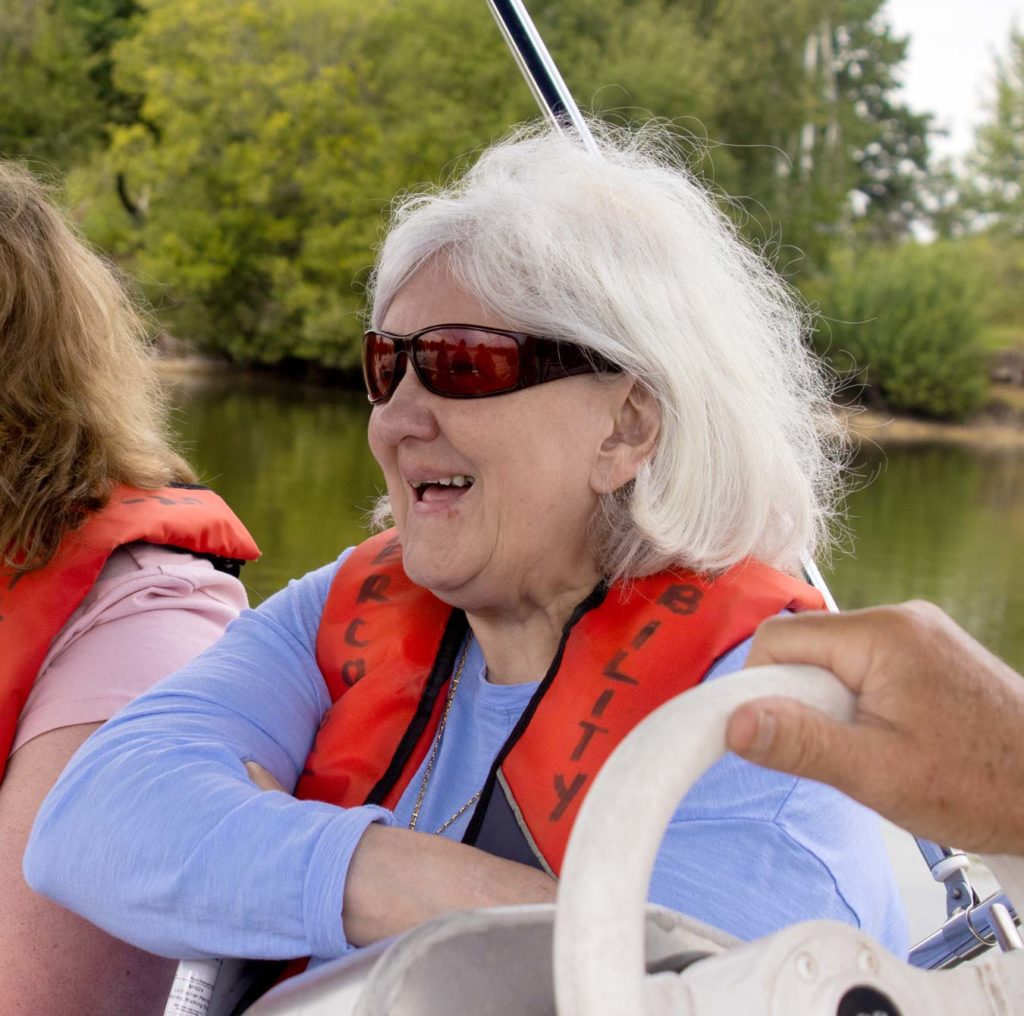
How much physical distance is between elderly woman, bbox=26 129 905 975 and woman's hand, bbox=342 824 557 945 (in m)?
0.04

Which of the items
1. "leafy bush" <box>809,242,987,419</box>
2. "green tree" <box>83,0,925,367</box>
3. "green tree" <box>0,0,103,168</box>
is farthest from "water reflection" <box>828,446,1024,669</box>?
"green tree" <box>0,0,103,168</box>

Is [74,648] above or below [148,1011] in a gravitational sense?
above

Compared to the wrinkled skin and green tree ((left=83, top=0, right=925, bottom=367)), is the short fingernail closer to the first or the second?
the wrinkled skin

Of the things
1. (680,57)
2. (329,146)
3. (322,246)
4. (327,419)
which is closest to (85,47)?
(329,146)

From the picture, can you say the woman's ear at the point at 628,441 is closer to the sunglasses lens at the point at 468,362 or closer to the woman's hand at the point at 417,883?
the sunglasses lens at the point at 468,362

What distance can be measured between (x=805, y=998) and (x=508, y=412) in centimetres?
67

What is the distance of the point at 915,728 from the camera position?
1.75 ft

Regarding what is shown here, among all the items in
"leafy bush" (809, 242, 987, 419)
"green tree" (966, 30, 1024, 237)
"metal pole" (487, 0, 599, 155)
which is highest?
"green tree" (966, 30, 1024, 237)

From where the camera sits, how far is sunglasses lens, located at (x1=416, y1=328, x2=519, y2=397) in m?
1.10

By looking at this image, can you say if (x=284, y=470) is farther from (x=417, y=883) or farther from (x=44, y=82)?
(x=44, y=82)

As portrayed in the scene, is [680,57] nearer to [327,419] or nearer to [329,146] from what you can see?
[329,146]

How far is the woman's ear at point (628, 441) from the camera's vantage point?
1.13 m

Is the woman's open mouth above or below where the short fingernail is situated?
below

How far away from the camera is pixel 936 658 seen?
21.3 inches
